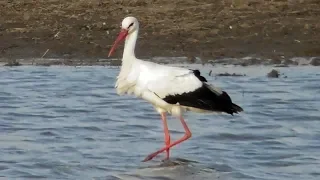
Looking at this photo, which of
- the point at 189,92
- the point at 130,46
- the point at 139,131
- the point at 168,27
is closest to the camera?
the point at 189,92

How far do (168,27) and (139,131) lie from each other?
6.23m

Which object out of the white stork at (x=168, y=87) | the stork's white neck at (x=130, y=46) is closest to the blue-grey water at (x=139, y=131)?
the white stork at (x=168, y=87)

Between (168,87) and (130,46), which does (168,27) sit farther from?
(168,87)

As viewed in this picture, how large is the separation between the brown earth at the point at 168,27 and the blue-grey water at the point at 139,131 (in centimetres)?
138

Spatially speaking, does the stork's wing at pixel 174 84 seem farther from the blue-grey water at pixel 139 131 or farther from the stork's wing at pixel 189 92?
the blue-grey water at pixel 139 131

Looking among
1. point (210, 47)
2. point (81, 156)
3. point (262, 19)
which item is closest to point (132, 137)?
point (81, 156)

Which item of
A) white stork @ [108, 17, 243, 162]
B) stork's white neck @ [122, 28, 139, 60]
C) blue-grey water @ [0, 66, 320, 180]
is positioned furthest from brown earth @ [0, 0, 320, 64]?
white stork @ [108, 17, 243, 162]

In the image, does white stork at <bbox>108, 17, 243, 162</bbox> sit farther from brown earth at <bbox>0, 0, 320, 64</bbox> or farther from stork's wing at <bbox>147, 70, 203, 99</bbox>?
brown earth at <bbox>0, 0, 320, 64</bbox>

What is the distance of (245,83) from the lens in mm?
13484

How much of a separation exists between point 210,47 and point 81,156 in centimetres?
659

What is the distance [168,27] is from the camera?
54.8ft

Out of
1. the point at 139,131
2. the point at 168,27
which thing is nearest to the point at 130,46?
the point at 139,131

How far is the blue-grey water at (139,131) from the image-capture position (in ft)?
29.7

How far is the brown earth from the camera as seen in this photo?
15672mm
